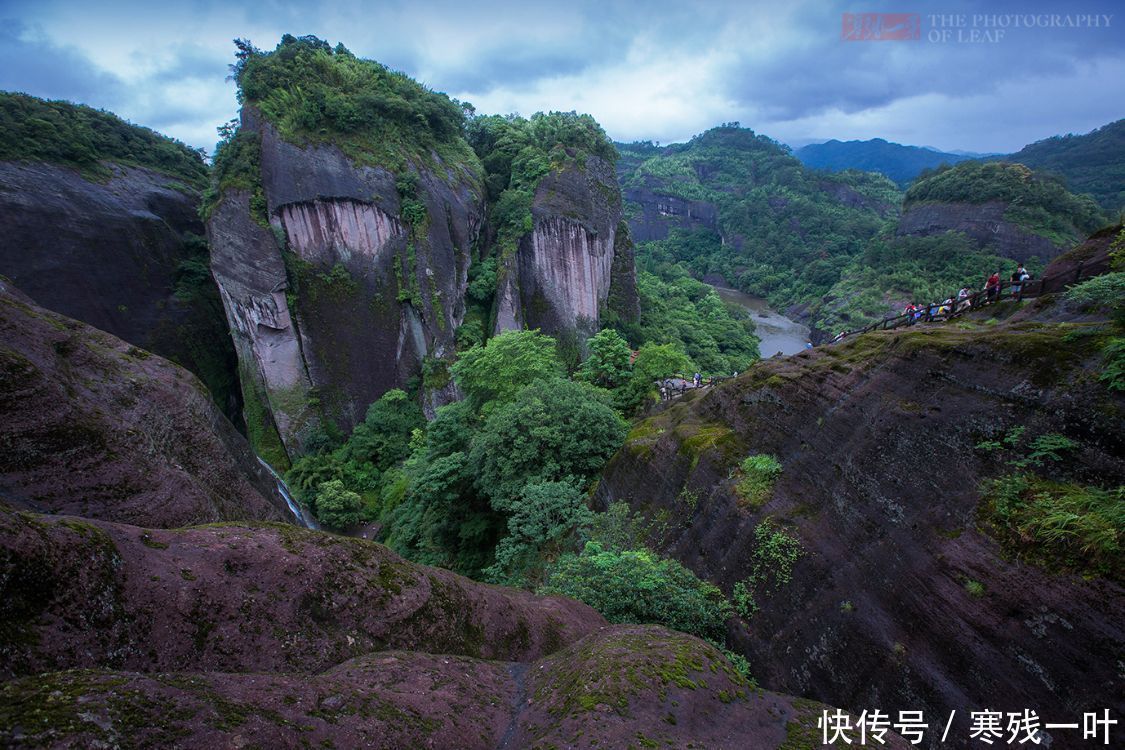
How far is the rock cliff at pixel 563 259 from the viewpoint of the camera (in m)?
29.6

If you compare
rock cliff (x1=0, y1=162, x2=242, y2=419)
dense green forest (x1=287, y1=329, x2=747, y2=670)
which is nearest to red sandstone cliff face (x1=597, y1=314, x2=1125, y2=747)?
dense green forest (x1=287, y1=329, x2=747, y2=670)

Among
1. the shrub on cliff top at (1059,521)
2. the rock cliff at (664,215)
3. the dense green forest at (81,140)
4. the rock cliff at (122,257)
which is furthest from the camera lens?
the rock cliff at (664,215)

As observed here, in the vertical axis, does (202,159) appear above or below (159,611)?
above

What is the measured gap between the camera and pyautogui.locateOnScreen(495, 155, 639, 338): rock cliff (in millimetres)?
29609

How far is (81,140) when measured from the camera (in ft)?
76.6

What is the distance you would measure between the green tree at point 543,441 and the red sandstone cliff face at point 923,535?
196 inches

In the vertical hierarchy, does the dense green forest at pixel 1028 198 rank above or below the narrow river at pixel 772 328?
above

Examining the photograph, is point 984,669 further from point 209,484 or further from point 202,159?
point 202,159

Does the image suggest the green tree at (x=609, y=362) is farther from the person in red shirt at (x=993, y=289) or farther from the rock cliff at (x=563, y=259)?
the person in red shirt at (x=993, y=289)

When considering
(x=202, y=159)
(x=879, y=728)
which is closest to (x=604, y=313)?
(x=202, y=159)

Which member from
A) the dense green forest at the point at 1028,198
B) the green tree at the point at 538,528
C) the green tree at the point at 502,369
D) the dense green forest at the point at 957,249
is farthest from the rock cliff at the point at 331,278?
the dense green forest at the point at 1028,198

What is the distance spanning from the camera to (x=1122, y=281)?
5633mm

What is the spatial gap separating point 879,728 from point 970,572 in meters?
2.22

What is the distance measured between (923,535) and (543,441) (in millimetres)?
8756
